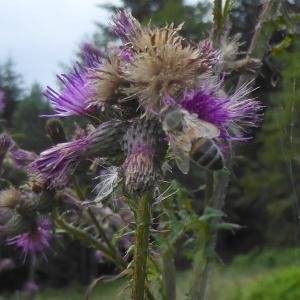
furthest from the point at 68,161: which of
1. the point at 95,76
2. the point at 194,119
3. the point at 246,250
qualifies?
the point at 246,250

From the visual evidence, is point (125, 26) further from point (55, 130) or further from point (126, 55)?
point (55, 130)

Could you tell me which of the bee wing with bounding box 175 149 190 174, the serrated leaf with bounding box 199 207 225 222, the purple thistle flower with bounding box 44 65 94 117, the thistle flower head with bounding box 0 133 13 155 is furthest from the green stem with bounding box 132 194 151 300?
the thistle flower head with bounding box 0 133 13 155

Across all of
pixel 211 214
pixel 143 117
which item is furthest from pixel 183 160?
pixel 211 214

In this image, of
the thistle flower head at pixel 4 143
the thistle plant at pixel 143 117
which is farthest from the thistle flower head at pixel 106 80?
the thistle flower head at pixel 4 143

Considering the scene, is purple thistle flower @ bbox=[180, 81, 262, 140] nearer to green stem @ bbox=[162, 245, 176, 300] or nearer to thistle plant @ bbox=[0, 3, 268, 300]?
thistle plant @ bbox=[0, 3, 268, 300]

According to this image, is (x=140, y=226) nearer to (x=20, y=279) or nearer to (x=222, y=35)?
(x=222, y=35)

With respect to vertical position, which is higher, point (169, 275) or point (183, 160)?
point (183, 160)

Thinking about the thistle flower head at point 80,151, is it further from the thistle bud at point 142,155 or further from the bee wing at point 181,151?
the bee wing at point 181,151

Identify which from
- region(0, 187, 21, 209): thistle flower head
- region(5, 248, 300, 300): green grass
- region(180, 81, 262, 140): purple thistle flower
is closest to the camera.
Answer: region(180, 81, 262, 140): purple thistle flower
